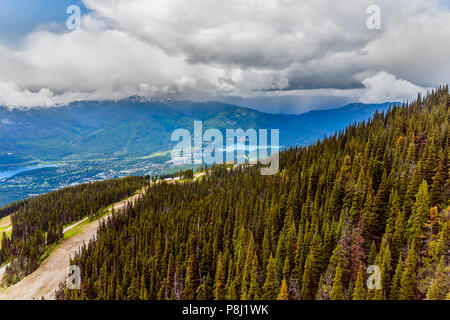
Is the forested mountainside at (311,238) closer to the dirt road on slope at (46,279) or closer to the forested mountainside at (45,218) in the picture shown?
the dirt road on slope at (46,279)

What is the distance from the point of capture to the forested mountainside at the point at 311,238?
44750mm

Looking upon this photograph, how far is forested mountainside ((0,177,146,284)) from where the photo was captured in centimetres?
9605

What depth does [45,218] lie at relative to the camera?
130m

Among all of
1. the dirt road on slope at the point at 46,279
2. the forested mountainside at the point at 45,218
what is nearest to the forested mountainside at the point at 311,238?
the dirt road on slope at the point at 46,279

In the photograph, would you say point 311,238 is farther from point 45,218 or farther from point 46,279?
point 45,218

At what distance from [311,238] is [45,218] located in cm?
14429

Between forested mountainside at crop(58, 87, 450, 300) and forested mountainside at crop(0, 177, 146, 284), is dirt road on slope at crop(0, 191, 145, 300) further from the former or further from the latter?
forested mountainside at crop(58, 87, 450, 300)

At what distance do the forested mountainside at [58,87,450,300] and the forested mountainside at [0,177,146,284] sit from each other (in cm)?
2745

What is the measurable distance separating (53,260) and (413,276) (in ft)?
413

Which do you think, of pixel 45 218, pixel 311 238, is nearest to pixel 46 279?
pixel 45 218

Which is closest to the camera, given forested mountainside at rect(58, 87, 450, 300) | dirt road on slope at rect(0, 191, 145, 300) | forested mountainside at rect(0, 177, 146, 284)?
forested mountainside at rect(58, 87, 450, 300)

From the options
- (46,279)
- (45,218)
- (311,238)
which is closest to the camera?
(311,238)

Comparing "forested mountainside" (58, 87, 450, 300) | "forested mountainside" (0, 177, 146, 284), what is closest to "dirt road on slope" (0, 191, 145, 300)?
"forested mountainside" (0, 177, 146, 284)
